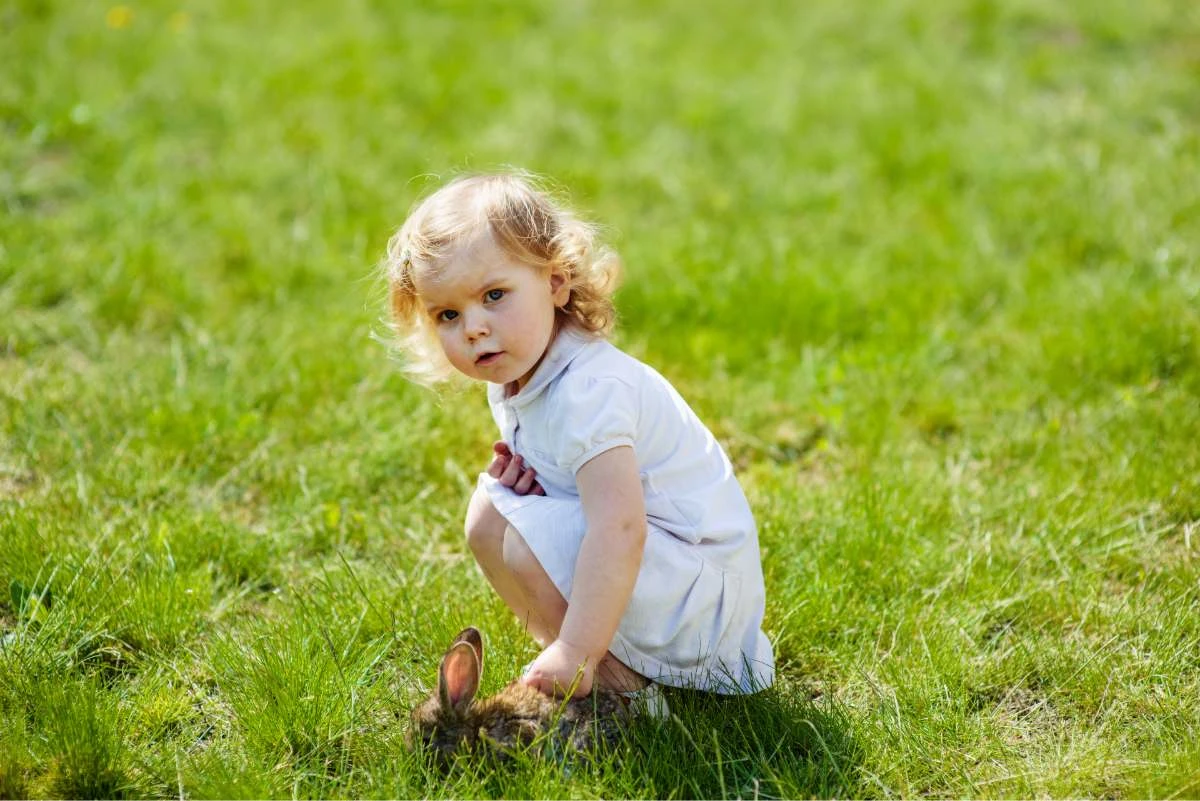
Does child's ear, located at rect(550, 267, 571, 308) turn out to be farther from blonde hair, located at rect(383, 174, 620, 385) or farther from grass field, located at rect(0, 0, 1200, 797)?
grass field, located at rect(0, 0, 1200, 797)

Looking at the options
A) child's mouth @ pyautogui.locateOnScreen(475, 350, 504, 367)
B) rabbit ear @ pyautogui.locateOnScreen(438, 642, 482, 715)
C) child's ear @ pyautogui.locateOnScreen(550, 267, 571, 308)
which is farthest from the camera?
child's ear @ pyautogui.locateOnScreen(550, 267, 571, 308)

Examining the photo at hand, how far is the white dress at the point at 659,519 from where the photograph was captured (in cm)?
243

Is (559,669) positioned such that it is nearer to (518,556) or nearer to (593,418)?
(518,556)

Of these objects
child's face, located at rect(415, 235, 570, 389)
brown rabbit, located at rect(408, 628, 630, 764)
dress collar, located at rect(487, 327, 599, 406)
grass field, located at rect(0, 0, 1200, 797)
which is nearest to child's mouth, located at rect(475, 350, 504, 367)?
child's face, located at rect(415, 235, 570, 389)

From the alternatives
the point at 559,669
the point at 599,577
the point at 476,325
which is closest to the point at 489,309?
the point at 476,325

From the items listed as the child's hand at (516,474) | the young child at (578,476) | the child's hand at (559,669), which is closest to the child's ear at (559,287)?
the young child at (578,476)

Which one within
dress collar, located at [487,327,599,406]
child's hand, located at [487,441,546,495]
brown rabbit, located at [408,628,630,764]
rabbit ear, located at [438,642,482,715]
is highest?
dress collar, located at [487,327,599,406]

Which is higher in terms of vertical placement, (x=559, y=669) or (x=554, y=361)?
(x=554, y=361)

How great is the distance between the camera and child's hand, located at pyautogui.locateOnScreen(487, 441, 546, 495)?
2.56 m

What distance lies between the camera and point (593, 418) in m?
2.38

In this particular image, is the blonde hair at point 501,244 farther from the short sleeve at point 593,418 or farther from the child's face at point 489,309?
the short sleeve at point 593,418

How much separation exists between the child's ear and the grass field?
0.74 meters

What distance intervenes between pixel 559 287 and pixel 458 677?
0.83 m

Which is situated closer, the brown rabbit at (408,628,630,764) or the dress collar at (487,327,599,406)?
the brown rabbit at (408,628,630,764)
